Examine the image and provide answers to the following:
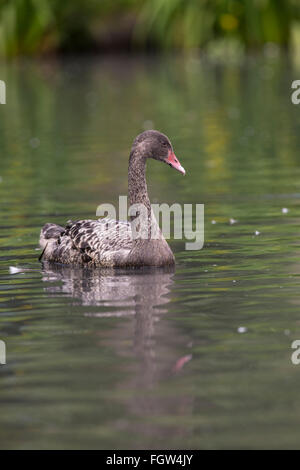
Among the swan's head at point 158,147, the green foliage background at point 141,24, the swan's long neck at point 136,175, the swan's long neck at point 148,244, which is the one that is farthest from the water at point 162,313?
the green foliage background at point 141,24

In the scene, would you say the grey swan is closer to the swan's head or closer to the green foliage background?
the swan's head

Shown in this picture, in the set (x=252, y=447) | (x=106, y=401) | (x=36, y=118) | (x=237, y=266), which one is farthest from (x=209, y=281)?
(x=36, y=118)

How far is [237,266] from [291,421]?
3.69 meters

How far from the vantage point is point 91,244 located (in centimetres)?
930

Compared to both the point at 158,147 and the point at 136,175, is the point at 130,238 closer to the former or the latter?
the point at 136,175

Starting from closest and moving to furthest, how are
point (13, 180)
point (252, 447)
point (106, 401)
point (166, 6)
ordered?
point (252, 447), point (106, 401), point (13, 180), point (166, 6)

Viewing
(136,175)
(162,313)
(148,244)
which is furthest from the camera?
(136,175)

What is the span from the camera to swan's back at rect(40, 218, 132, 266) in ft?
30.0

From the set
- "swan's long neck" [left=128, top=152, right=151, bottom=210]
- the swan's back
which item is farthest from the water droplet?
"swan's long neck" [left=128, top=152, right=151, bottom=210]

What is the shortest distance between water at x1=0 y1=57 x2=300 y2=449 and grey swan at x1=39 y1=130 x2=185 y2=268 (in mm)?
166

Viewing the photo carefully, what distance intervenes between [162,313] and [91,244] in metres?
2.08

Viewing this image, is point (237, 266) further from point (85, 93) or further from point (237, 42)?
point (237, 42)

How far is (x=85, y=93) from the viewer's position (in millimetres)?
27625

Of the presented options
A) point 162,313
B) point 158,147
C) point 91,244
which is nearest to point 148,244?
point 91,244
